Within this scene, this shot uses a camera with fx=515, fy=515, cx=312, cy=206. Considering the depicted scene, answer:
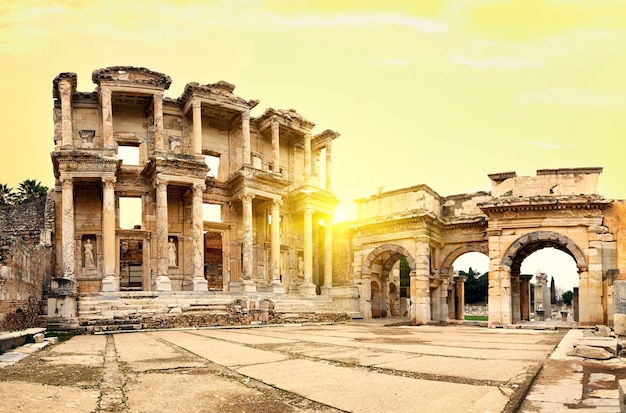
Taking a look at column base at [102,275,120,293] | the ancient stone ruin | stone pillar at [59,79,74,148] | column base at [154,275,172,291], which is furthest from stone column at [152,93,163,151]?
column base at [102,275,120,293]

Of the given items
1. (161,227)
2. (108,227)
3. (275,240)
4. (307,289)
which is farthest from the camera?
(307,289)

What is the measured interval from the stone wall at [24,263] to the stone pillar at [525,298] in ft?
68.5

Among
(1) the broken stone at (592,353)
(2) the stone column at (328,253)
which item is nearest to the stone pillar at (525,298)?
(2) the stone column at (328,253)

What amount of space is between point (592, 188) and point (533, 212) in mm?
2297

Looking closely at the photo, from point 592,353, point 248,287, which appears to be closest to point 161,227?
point 248,287

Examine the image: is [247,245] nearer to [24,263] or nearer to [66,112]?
[66,112]

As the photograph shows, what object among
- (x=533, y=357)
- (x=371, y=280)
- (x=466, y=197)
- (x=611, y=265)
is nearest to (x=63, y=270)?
(x=371, y=280)

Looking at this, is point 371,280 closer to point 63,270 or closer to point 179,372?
point 63,270

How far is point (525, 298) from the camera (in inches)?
1060

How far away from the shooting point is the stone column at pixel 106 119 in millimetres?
A: 24766

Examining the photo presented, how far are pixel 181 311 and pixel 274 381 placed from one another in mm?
14600

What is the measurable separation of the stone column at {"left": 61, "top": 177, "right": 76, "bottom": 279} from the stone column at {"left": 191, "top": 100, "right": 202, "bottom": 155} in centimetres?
611

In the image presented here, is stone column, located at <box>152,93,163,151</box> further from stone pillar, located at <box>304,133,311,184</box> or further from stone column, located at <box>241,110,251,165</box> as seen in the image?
stone pillar, located at <box>304,133,311,184</box>

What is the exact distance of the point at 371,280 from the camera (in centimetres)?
2559
